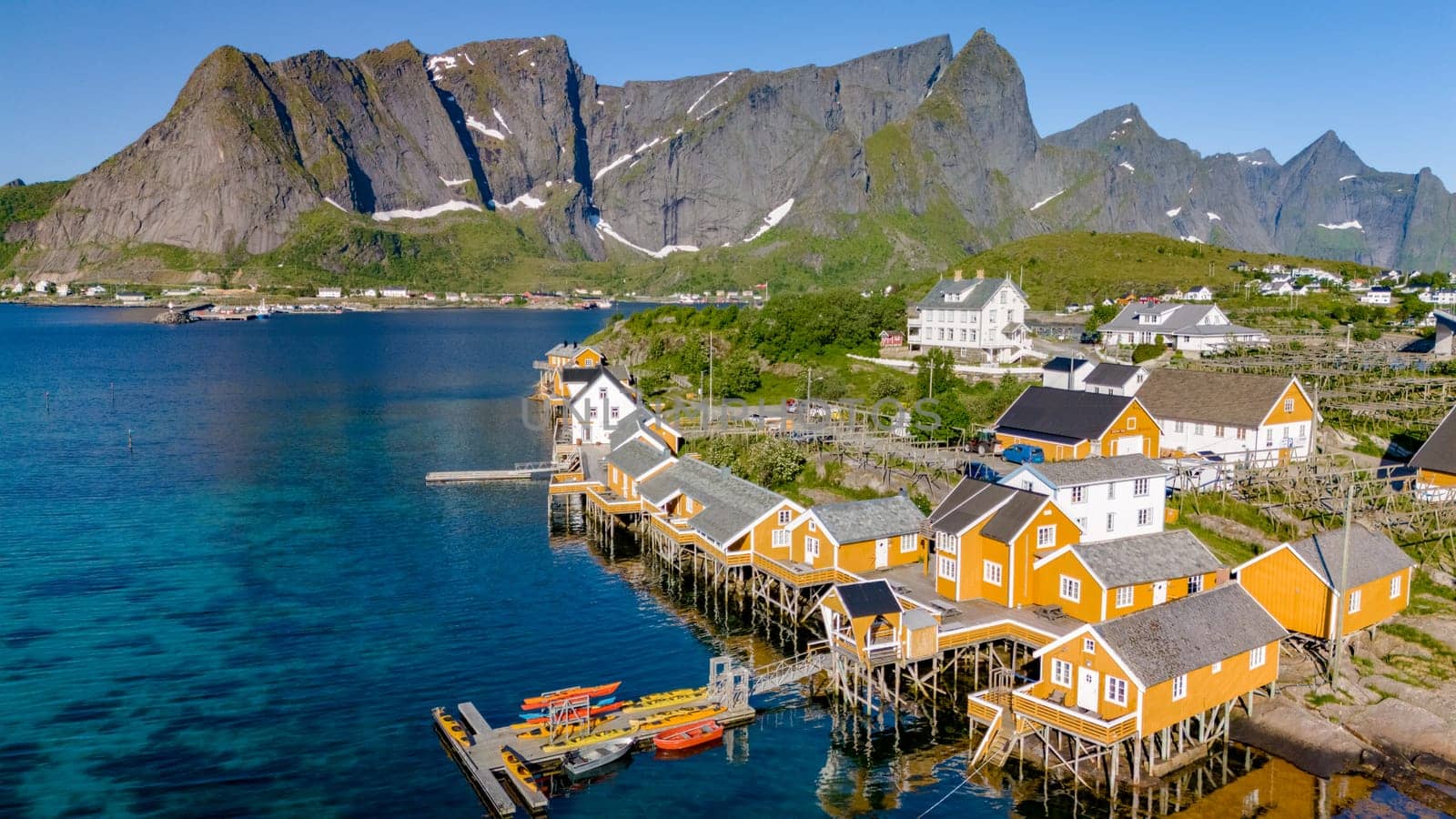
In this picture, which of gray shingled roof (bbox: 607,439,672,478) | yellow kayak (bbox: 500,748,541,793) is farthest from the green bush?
yellow kayak (bbox: 500,748,541,793)

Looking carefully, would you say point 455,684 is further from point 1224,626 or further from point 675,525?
point 1224,626

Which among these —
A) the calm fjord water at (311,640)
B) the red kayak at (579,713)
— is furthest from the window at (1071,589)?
the red kayak at (579,713)

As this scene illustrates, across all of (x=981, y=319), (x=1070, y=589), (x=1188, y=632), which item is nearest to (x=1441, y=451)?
(x=1070, y=589)

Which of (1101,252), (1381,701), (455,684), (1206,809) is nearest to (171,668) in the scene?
(455,684)

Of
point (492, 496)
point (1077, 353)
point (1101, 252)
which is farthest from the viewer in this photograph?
point (1101, 252)

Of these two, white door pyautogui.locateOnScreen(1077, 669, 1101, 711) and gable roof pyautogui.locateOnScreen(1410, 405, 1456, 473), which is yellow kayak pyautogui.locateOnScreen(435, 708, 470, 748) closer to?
white door pyautogui.locateOnScreen(1077, 669, 1101, 711)
